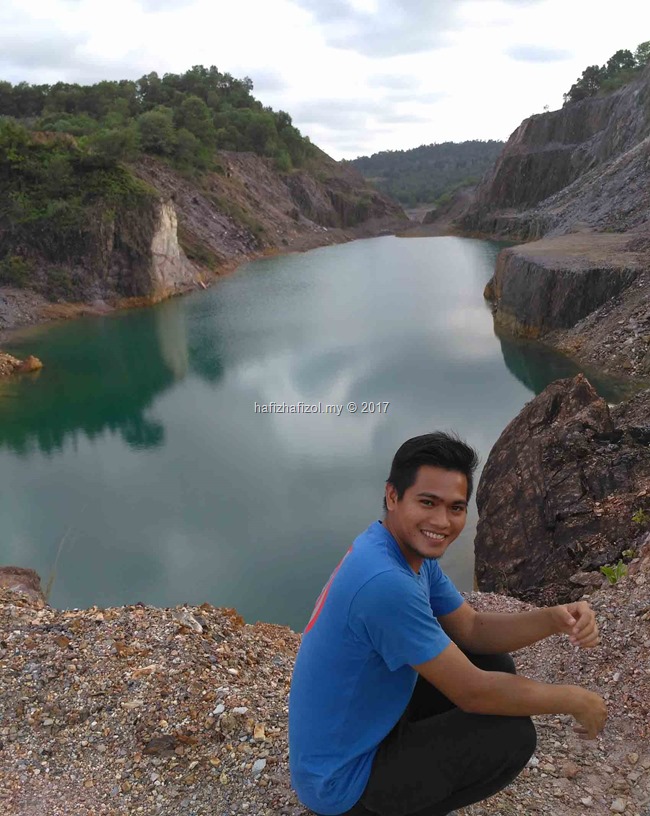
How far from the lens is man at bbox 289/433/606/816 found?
1989 millimetres

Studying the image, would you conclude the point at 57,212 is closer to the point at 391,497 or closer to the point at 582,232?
the point at 582,232

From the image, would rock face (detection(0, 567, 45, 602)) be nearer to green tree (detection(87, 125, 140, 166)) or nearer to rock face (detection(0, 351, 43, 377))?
rock face (detection(0, 351, 43, 377))

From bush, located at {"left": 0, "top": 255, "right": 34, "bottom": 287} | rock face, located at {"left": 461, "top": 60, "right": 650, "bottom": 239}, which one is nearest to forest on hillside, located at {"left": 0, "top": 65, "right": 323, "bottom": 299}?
bush, located at {"left": 0, "top": 255, "right": 34, "bottom": 287}

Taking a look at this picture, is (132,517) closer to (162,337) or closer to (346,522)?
(346,522)

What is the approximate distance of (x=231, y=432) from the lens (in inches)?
488

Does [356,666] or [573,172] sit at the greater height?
[573,172]

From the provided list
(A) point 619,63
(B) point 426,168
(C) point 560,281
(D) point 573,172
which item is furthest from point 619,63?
(B) point 426,168

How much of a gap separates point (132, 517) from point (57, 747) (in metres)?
6.18

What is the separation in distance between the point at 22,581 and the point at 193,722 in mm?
4440

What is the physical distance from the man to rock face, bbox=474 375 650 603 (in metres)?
3.25

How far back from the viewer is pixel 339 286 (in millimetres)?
27344

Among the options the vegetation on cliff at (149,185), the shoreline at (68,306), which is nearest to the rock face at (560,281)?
the shoreline at (68,306)

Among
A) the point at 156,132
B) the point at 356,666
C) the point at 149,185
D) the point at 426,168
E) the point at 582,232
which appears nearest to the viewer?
the point at 356,666

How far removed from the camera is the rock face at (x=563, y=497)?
18.3 ft
